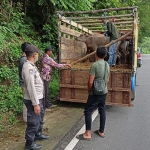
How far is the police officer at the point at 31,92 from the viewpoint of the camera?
3357mm

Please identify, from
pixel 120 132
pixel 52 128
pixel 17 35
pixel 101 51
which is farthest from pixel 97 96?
pixel 17 35

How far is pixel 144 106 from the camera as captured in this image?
6.36 meters

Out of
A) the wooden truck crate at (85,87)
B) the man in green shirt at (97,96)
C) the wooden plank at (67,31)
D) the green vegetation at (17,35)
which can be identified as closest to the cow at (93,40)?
the wooden plank at (67,31)

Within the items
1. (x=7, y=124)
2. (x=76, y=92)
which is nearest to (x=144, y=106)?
(x=76, y=92)

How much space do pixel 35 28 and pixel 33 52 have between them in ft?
17.9

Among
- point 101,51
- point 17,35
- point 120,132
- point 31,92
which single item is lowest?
point 120,132

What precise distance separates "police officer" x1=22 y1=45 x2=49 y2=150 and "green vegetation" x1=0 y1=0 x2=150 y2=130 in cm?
106

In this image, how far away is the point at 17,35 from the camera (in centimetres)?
734

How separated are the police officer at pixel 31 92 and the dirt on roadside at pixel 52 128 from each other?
11.3 inches

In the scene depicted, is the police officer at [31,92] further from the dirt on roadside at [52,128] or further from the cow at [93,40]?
the cow at [93,40]

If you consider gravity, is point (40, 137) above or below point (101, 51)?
below

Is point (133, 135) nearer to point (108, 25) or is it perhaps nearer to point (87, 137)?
point (87, 137)

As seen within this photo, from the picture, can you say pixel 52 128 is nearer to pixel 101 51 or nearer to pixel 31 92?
pixel 31 92

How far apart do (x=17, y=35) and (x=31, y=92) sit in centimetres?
445
